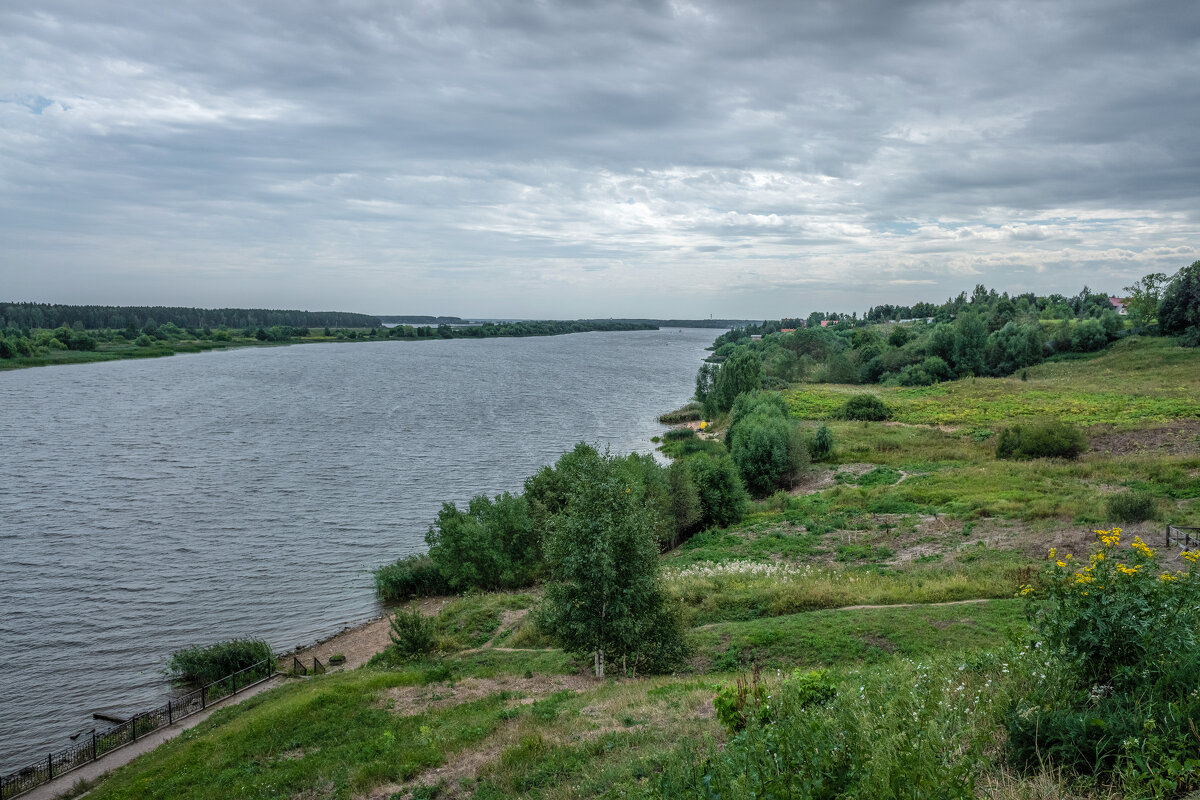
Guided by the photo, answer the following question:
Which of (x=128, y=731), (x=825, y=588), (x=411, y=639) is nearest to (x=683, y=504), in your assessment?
(x=825, y=588)

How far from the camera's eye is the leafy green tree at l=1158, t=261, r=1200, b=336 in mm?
96875

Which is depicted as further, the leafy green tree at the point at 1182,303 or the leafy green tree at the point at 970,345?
the leafy green tree at the point at 970,345

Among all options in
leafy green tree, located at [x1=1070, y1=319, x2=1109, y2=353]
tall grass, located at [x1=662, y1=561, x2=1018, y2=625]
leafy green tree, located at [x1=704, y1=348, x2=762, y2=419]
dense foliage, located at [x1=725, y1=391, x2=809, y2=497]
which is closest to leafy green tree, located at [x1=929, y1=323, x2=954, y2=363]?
leafy green tree, located at [x1=1070, y1=319, x2=1109, y2=353]

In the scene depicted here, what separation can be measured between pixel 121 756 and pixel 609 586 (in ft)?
50.1

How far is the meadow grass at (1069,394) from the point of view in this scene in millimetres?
62397

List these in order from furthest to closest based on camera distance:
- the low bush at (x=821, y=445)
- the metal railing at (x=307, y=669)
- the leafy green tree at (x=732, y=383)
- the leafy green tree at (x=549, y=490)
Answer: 1. the leafy green tree at (x=732, y=383)
2. the low bush at (x=821, y=445)
3. the leafy green tree at (x=549, y=490)
4. the metal railing at (x=307, y=669)

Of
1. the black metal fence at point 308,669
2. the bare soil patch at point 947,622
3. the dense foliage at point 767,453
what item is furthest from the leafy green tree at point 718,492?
the black metal fence at point 308,669

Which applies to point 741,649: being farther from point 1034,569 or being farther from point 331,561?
point 331,561

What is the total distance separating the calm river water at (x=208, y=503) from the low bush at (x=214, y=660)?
959 mm

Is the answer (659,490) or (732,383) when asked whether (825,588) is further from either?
(732,383)

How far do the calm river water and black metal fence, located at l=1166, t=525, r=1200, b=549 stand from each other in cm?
3269

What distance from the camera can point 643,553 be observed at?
17.3m

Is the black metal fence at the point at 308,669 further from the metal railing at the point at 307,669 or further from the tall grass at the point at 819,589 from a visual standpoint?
the tall grass at the point at 819,589

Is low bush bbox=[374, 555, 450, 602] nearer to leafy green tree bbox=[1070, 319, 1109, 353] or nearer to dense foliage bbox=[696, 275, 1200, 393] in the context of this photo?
dense foliage bbox=[696, 275, 1200, 393]
